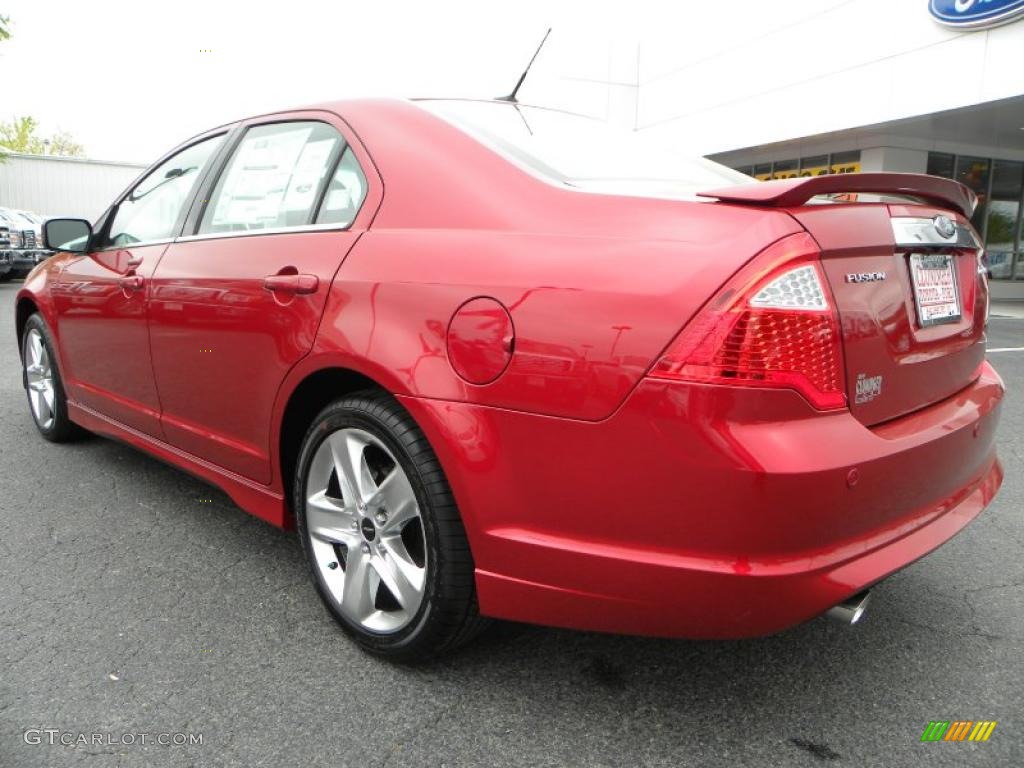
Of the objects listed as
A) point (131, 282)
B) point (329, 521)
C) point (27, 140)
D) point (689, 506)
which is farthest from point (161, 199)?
point (27, 140)

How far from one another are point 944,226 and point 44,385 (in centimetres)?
433

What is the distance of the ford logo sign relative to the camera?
41.6 feet

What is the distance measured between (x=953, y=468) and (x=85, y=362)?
11.6 feet

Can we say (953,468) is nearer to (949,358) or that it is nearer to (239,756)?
(949,358)

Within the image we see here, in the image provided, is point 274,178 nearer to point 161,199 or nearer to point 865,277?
point 161,199

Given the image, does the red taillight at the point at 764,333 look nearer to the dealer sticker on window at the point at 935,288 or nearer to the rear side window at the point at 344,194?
the dealer sticker on window at the point at 935,288

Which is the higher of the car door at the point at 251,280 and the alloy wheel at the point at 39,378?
the car door at the point at 251,280

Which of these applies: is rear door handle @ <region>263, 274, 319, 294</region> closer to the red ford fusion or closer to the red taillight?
the red ford fusion

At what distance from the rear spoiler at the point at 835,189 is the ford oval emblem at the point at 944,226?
8cm

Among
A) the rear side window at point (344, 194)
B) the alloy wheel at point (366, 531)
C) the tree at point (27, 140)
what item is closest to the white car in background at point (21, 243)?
the rear side window at point (344, 194)

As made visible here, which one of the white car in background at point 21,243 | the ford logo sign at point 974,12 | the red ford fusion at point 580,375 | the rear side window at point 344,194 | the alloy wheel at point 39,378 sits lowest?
the white car in background at point 21,243

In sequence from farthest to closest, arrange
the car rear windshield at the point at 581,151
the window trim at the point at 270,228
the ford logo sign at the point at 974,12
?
the ford logo sign at the point at 974,12
the window trim at the point at 270,228
the car rear windshield at the point at 581,151

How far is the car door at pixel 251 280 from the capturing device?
2.44 metres

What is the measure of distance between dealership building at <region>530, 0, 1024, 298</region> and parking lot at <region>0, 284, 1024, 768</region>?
13.4 metres
